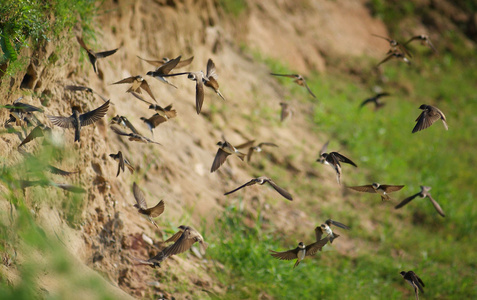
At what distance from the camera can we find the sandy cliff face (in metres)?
4.34

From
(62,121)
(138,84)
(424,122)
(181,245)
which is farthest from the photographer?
(138,84)

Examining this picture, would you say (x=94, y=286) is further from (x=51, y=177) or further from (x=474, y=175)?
(x=474, y=175)

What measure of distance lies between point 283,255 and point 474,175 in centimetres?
632

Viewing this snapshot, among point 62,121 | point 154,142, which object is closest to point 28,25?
point 62,121

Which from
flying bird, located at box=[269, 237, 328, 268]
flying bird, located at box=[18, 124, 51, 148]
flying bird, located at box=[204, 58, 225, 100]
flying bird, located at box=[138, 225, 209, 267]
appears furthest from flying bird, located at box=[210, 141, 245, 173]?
flying bird, located at box=[18, 124, 51, 148]

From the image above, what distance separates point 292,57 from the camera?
10.9m

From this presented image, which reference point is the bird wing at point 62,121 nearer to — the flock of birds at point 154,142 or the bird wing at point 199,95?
the flock of birds at point 154,142

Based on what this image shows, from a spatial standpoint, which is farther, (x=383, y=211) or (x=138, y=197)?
(x=383, y=211)

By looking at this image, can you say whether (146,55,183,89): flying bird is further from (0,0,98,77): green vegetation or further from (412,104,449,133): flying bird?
(412,104,449,133): flying bird

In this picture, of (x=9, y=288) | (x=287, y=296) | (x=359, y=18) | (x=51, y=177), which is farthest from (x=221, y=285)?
(x=359, y=18)

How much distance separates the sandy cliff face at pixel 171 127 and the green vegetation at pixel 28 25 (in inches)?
6.5

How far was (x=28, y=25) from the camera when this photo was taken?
4020 mm

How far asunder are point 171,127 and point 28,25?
274 cm

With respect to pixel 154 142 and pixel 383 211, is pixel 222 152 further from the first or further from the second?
pixel 383 211
